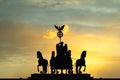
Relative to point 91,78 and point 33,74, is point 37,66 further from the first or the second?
point 91,78

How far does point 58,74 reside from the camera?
69875 millimetres

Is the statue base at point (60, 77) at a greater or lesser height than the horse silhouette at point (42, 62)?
lesser

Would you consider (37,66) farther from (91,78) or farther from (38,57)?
(91,78)

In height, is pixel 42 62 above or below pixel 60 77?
above

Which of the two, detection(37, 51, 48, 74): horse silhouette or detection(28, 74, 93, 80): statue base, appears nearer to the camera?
detection(37, 51, 48, 74): horse silhouette

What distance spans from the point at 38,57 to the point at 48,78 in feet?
7.18

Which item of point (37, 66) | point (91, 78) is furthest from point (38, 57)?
point (91, 78)

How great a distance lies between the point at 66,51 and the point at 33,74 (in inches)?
149

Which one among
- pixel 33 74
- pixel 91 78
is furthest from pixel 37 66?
pixel 91 78

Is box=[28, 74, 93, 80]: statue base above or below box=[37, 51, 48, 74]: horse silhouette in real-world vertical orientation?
below

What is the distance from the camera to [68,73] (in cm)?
7019

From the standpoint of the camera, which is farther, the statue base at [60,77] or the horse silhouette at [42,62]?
the statue base at [60,77]

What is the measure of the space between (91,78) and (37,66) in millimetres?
5220

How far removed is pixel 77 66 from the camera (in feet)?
230
